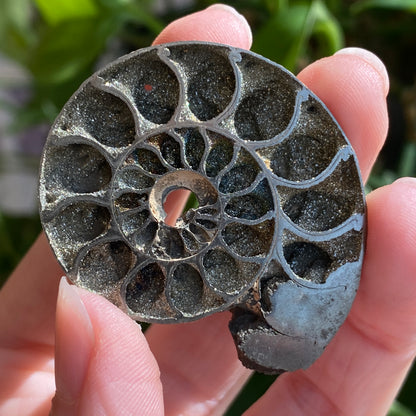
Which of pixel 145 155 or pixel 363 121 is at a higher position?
pixel 363 121

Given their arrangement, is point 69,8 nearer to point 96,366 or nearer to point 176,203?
point 176,203

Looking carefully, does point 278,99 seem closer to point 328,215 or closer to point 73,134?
point 328,215

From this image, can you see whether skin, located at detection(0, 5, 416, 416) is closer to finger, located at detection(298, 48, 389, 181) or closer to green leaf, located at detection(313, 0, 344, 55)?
finger, located at detection(298, 48, 389, 181)

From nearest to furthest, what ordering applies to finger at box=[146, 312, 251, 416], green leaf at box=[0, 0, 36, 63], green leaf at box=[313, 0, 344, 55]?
finger at box=[146, 312, 251, 416], green leaf at box=[313, 0, 344, 55], green leaf at box=[0, 0, 36, 63]

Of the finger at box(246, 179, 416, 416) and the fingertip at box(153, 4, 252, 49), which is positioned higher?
the fingertip at box(153, 4, 252, 49)

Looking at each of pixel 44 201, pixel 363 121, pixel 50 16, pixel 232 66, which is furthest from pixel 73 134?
pixel 50 16

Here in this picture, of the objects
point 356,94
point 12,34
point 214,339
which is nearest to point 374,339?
point 214,339

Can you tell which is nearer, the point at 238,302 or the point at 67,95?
the point at 238,302

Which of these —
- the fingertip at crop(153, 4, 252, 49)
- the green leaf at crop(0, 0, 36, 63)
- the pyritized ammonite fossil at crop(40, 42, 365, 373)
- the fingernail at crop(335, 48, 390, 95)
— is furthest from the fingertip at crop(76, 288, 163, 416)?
the green leaf at crop(0, 0, 36, 63)
